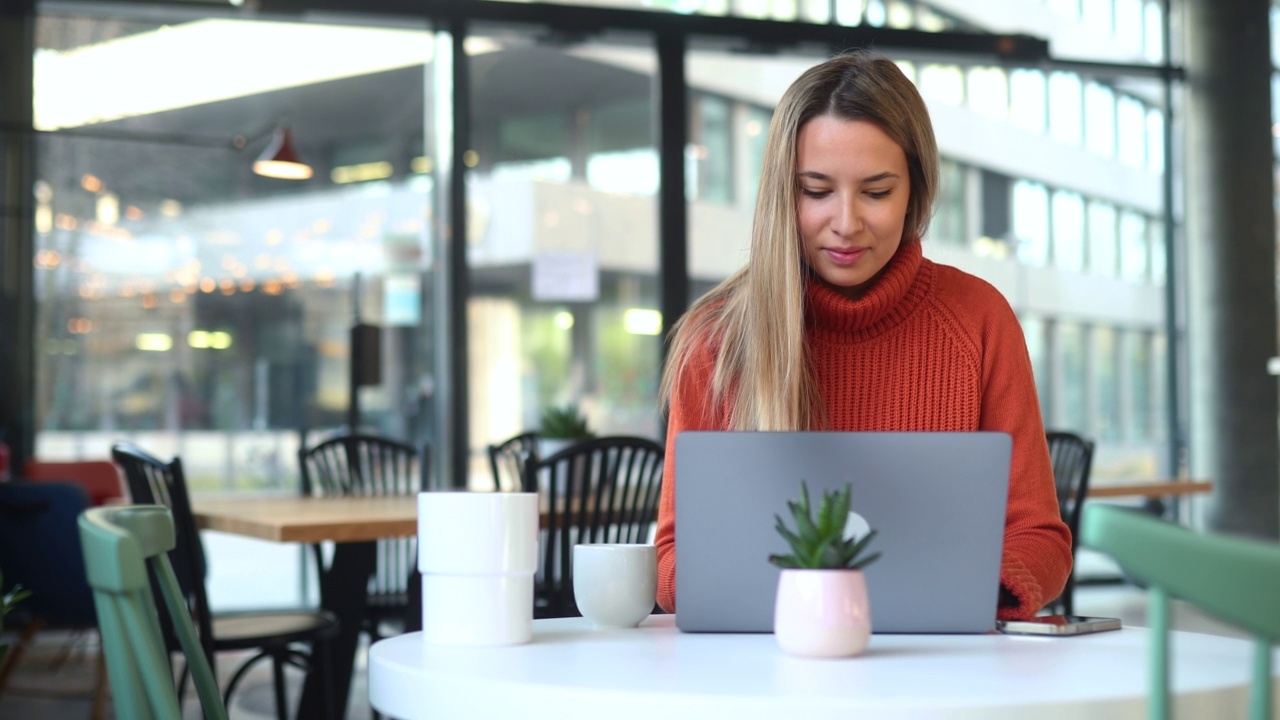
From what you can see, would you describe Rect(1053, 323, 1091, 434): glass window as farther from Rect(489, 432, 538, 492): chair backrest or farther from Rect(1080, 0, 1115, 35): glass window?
Rect(489, 432, 538, 492): chair backrest

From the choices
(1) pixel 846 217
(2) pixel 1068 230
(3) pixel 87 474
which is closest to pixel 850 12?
(2) pixel 1068 230

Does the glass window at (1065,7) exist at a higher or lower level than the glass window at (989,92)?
higher

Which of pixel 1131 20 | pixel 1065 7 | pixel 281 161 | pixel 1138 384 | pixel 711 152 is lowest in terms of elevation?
pixel 1138 384

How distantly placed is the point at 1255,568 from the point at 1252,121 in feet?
22.4

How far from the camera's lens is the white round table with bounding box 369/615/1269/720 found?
36.5 inches

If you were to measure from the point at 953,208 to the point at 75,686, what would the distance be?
4.93m

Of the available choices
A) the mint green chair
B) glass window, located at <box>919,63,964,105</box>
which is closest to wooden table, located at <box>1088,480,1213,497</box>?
glass window, located at <box>919,63,964,105</box>

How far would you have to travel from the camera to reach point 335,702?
322cm

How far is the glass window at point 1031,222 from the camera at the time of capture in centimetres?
740

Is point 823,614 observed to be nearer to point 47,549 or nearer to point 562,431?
point 562,431

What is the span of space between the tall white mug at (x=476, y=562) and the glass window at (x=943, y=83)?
6.01m

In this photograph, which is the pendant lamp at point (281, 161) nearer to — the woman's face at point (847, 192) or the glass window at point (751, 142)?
the glass window at point (751, 142)

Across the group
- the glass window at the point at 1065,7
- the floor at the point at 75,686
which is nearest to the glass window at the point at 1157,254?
the glass window at the point at 1065,7

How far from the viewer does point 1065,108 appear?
7.32 metres
